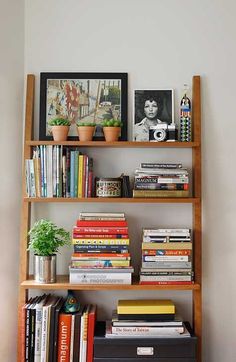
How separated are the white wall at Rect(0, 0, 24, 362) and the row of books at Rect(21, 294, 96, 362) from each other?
15 cm

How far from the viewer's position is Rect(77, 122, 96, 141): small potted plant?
2.07 metres

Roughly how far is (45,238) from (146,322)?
2.13 ft

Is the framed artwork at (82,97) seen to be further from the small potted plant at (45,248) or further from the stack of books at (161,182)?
the small potted plant at (45,248)

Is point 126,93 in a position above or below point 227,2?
below

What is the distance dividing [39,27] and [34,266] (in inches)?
51.2

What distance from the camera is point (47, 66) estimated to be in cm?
225

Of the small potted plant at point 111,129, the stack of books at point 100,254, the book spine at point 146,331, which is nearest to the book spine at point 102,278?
the stack of books at point 100,254

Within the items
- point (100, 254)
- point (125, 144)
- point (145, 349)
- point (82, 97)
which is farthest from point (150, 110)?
point (145, 349)

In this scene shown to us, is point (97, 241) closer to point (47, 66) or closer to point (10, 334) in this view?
point (10, 334)

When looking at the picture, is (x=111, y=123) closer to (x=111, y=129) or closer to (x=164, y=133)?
(x=111, y=129)

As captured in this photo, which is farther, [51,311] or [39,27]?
[39,27]

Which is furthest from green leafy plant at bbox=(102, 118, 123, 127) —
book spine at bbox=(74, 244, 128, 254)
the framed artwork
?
book spine at bbox=(74, 244, 128, 254)

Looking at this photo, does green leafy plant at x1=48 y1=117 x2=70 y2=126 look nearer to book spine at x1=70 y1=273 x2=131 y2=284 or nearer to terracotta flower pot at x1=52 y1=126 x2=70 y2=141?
terracotta flower pot at x1=52 y1=126 x2=70 y2=141

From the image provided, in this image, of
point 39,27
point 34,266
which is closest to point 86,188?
point 34,266
